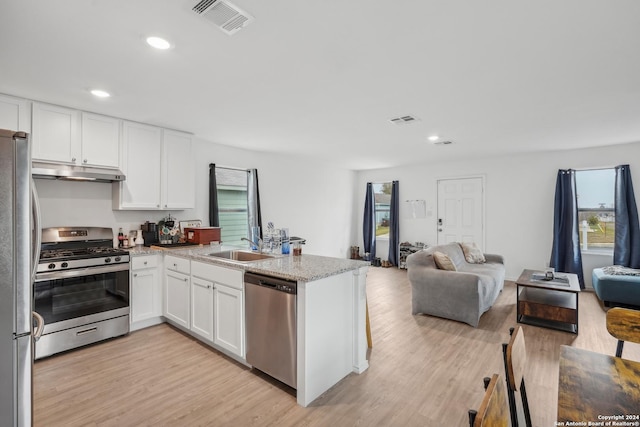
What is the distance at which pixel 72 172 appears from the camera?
120 inches

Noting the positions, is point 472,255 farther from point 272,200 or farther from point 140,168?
point 140,168

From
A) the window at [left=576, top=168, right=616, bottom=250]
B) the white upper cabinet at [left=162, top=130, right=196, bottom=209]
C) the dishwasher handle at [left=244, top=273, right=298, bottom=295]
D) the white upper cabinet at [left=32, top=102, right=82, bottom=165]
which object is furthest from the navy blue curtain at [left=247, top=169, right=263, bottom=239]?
the window at [left=576, top=168, right=616, bottom=250]

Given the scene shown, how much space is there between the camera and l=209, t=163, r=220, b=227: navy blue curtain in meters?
4.68

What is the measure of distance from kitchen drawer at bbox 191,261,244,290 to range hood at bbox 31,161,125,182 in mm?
1415

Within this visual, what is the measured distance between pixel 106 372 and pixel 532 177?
6899mm

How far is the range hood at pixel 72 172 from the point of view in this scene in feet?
9.55

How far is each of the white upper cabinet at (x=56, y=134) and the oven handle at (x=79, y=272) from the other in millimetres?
1151

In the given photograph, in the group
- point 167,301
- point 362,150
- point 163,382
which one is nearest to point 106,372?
point 163,382

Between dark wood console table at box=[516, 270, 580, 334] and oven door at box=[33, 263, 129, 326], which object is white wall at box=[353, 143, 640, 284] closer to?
dark wood console table at box=[516, 270, 580, 334]

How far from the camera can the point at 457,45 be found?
6.68 feet

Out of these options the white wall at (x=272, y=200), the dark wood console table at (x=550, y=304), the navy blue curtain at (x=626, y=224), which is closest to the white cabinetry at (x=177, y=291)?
the white wall at (x=272, y=200)

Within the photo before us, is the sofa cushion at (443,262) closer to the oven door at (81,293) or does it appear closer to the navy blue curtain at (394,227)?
the navy blue curtain at (394,227)

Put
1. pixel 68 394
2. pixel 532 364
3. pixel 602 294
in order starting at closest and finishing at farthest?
pixel 68 394 < pixel 532 364 < pixel 602 294

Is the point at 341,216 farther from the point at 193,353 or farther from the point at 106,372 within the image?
the point at 106,372
